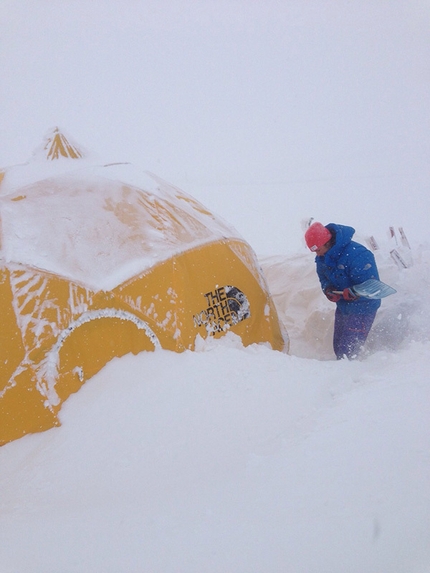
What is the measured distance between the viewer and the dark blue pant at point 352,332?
11.3ft

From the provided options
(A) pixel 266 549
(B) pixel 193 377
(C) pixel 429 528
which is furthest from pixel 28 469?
(C) pixel 429 528

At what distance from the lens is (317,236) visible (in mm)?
3215

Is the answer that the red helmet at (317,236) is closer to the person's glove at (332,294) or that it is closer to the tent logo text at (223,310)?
the person's glove at (332,294)

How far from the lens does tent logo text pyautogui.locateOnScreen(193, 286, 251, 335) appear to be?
9.20ft

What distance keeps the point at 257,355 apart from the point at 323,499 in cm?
136

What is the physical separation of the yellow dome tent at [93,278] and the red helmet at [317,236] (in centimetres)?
52

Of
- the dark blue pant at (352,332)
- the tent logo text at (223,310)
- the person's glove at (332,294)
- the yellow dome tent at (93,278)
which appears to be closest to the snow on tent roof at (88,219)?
the yellow dome tent at (93,278)

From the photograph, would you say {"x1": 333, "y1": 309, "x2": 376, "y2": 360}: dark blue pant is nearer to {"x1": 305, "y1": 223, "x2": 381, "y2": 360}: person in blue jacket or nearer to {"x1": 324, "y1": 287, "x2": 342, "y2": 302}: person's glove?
{"x1": 305, "y1": 223, "x2": 381, "y2": 360}: person in blue jacket

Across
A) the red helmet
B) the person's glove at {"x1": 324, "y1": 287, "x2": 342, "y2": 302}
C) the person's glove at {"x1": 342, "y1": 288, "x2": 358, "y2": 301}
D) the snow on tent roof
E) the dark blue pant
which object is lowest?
the dark blue pant

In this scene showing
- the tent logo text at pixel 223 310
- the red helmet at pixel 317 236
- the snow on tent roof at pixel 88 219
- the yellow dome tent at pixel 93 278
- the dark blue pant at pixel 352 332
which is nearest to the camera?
the yellow dome tent at pixel 93 278

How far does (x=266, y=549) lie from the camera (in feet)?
4.22

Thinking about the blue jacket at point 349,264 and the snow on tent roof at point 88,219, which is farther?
the blue jacket at point 349,264

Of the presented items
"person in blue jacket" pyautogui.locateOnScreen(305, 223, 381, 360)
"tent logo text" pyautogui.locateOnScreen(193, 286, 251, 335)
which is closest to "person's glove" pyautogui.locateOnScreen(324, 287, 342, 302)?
"person in blue jacket" pyautogui.locateOnScreen(305, 223, 381, 360)

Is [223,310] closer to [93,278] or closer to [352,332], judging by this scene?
[93,278]
